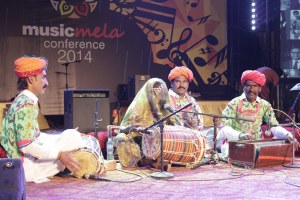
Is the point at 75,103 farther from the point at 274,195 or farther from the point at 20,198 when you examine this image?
the point at 20,198

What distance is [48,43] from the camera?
11305 millimetres

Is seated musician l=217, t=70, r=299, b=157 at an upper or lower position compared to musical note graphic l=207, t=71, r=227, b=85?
lower

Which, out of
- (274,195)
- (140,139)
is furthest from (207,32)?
(274,195)

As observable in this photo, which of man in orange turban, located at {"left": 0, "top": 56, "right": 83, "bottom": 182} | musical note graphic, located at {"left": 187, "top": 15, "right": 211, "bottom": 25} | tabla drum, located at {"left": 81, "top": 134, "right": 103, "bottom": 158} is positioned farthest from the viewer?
musical note graphic, located at {"left": 187, "top": 15, "right": 211, "bottom": 25}

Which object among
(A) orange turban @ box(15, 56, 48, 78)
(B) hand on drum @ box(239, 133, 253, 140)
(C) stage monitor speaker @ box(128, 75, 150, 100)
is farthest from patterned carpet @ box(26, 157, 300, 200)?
(C) stage monitor speaker @ box(128, 75, 150, 100)

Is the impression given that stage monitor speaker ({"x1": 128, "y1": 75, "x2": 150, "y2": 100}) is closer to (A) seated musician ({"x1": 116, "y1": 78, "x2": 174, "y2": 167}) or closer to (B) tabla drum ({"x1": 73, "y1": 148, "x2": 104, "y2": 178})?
(A) seated musician ({"x1": 116, "y1": 78, "x2": 174, "y2": 167})

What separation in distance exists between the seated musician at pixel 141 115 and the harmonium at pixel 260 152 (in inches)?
41.7

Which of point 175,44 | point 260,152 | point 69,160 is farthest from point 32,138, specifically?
point 175,44

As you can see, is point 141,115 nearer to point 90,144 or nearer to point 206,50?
point 90,144

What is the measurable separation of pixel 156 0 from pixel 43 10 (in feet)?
9.82

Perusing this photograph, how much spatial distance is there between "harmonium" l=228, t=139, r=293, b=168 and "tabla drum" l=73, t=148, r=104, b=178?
6.20 feet

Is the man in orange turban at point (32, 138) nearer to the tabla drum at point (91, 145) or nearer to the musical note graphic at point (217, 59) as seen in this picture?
the tabla drum at point (91, 145)

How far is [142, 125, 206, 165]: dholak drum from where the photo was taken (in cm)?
574

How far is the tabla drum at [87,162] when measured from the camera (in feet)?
17.3
